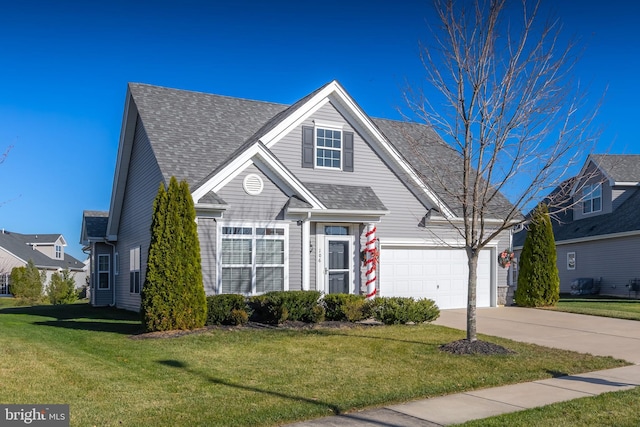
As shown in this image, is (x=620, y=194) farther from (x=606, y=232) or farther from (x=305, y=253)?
(x=305, y=253)

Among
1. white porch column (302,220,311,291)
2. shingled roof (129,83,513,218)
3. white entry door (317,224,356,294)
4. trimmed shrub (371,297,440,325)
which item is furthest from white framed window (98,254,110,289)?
trimmed shrub (371,297,440,325)

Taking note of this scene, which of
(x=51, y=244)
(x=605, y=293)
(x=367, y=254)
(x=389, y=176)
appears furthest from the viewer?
(x=51, y=244)

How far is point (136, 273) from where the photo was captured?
1931 centimetres

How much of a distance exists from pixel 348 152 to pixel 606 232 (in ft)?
53.9

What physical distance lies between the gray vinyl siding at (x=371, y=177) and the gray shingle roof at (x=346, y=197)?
239 mm

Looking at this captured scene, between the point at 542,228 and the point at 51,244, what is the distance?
152ft

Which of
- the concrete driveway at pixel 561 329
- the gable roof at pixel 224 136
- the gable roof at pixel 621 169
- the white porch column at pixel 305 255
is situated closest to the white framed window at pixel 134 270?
the gable roof at pixel 224 136

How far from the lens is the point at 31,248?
5250cm

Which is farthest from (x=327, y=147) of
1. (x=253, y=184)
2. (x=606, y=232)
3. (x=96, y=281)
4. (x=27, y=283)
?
(x=27, y=283)

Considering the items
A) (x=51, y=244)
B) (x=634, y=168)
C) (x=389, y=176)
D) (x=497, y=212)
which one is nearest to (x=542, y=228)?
(x=497, y=212)

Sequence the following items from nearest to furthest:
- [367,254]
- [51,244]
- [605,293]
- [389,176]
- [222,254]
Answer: [222,254] < [367,254] < [389,176] < [605,293] < [51,244]

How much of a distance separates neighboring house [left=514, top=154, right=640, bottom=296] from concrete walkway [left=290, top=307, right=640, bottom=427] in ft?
44.8

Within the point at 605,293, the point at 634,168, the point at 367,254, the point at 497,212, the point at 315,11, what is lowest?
the point at 605,293

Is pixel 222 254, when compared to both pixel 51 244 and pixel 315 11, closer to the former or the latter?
pixel 315 11
